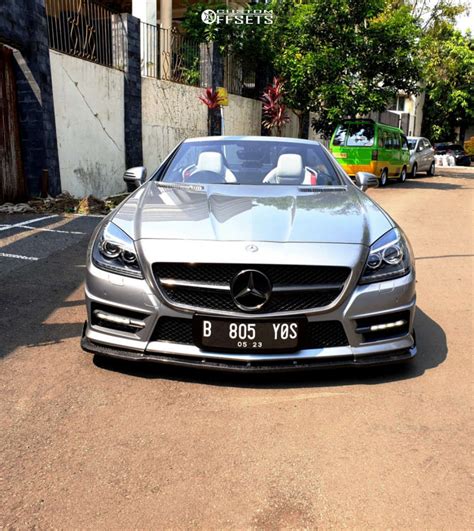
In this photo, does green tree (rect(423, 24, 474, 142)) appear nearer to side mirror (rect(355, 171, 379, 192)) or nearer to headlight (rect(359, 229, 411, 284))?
side mirror (rect(355, 171, 379, 192))

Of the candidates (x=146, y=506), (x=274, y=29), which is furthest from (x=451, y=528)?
(x=274, y=29)

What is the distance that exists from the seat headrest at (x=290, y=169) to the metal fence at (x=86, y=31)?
7.62 metres

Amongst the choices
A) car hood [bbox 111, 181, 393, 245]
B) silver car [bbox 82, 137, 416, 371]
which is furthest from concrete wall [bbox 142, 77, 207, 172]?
silver car [bbox 82, 137, 416, 371]

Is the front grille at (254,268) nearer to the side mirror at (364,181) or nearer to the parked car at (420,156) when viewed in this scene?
the side mirror at (364,181)

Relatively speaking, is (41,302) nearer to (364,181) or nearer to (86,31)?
(364,181)

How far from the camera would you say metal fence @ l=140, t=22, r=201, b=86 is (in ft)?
45.1

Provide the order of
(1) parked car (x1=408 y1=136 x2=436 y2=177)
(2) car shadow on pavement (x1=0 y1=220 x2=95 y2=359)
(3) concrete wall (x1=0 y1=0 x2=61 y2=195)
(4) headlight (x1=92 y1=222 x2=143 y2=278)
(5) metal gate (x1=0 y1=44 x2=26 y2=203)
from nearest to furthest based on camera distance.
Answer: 1. (4) headlight (x1=92 y1=222 x2=143 y2=278)
2. (2) car shadow on pavement (x1=0 y1=220 x2=95 y2=359)
3. (5) metal gate (x1=0 y1=44 x2=26 y2=203)
4. (3) concrete wall (x1=0 y1=0 x2=61 y2=195)
5. (1) parked car (x1=408 y1=136 x2=436 y2=177)

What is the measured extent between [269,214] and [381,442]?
56.3 inches

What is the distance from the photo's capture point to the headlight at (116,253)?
9.74ft

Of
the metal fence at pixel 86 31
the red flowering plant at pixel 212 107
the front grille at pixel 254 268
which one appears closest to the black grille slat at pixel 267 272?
the front grille at pixel 254 268

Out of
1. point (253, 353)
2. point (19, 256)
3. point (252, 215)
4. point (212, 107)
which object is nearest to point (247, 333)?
point (253, 353)

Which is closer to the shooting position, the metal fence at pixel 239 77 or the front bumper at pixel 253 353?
the front bumper at pixel 253 353

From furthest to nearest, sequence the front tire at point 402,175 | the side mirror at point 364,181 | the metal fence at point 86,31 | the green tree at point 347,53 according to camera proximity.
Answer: the front tire at point 402,175 < the green tree at point 347,53 < the metal fence at point 86,31 < the side mirror at point 364,181

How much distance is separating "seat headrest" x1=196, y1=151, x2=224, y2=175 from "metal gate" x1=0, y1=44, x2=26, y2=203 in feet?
19.6
